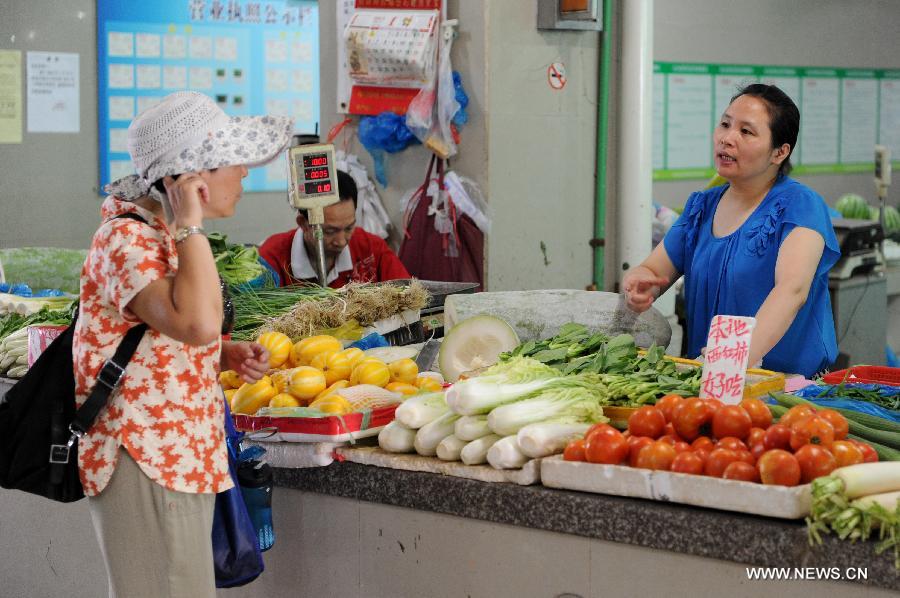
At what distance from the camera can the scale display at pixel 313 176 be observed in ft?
13.5

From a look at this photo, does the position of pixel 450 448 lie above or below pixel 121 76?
below

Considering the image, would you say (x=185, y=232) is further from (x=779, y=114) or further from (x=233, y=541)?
(x=779, y=114)

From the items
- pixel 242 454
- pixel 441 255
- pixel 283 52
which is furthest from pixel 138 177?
pixel 283 52

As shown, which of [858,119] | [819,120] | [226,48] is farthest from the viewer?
[858,119]

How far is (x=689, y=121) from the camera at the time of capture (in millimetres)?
7387

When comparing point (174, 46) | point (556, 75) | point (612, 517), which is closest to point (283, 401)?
point (612, 517)

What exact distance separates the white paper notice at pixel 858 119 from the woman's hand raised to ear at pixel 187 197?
7254 millimetres

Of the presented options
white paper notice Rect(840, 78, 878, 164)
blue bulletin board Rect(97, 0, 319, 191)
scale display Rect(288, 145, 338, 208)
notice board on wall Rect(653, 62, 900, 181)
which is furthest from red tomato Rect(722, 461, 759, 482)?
white paper notice Rect(840, 78, 878, 164)

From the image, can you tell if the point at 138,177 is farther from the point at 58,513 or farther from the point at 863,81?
the point at 863,81

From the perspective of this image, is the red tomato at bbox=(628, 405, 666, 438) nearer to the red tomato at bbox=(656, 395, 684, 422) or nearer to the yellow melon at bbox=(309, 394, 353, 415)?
the red tomato at bbox=(656, 395, 684, 422)

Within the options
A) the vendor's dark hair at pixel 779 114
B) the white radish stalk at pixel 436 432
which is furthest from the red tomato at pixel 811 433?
the vendor's dark hair at pixel 779 114

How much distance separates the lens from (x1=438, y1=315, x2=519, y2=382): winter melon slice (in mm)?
3291

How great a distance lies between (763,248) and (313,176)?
1676mm

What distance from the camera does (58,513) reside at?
3.45 m
